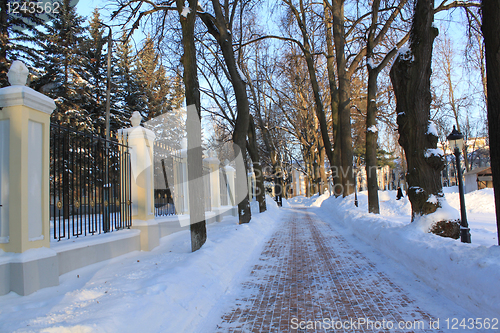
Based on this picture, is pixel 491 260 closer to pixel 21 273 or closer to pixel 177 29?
pixel 21 273

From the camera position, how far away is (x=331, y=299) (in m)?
4.81

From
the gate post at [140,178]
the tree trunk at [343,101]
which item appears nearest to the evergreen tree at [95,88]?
the tree trunk at [343,101]

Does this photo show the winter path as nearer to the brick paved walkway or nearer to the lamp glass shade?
the brick paved walkway

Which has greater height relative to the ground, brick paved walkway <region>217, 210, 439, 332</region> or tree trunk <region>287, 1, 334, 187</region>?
tree trunk <region>287, 1, 334, 187</region>

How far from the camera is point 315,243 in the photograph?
9.88m

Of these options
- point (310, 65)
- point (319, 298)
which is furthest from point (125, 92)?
point (319, 298)

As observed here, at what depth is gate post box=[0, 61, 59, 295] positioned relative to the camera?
4.25m

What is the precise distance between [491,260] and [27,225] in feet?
19.8

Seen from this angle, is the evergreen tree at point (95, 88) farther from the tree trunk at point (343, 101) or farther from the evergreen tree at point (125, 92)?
the tree trunk at point (343, 101)

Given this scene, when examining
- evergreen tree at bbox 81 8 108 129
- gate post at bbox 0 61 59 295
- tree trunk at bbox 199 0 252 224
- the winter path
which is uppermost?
evergreen tree at bbox 81 8 108 129

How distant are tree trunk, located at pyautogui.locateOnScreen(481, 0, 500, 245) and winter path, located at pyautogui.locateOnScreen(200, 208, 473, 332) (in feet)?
6.10

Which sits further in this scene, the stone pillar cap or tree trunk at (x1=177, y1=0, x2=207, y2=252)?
tree trunk at (x1=177, y1=0, x2=207, y2=252)

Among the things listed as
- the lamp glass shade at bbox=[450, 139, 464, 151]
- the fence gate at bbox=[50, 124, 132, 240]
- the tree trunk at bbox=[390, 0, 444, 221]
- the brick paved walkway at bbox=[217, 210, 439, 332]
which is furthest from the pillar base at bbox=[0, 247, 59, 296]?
the lamp glass shade at bbox=[450, 139, 464, 151]

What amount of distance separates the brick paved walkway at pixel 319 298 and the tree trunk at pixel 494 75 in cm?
215
